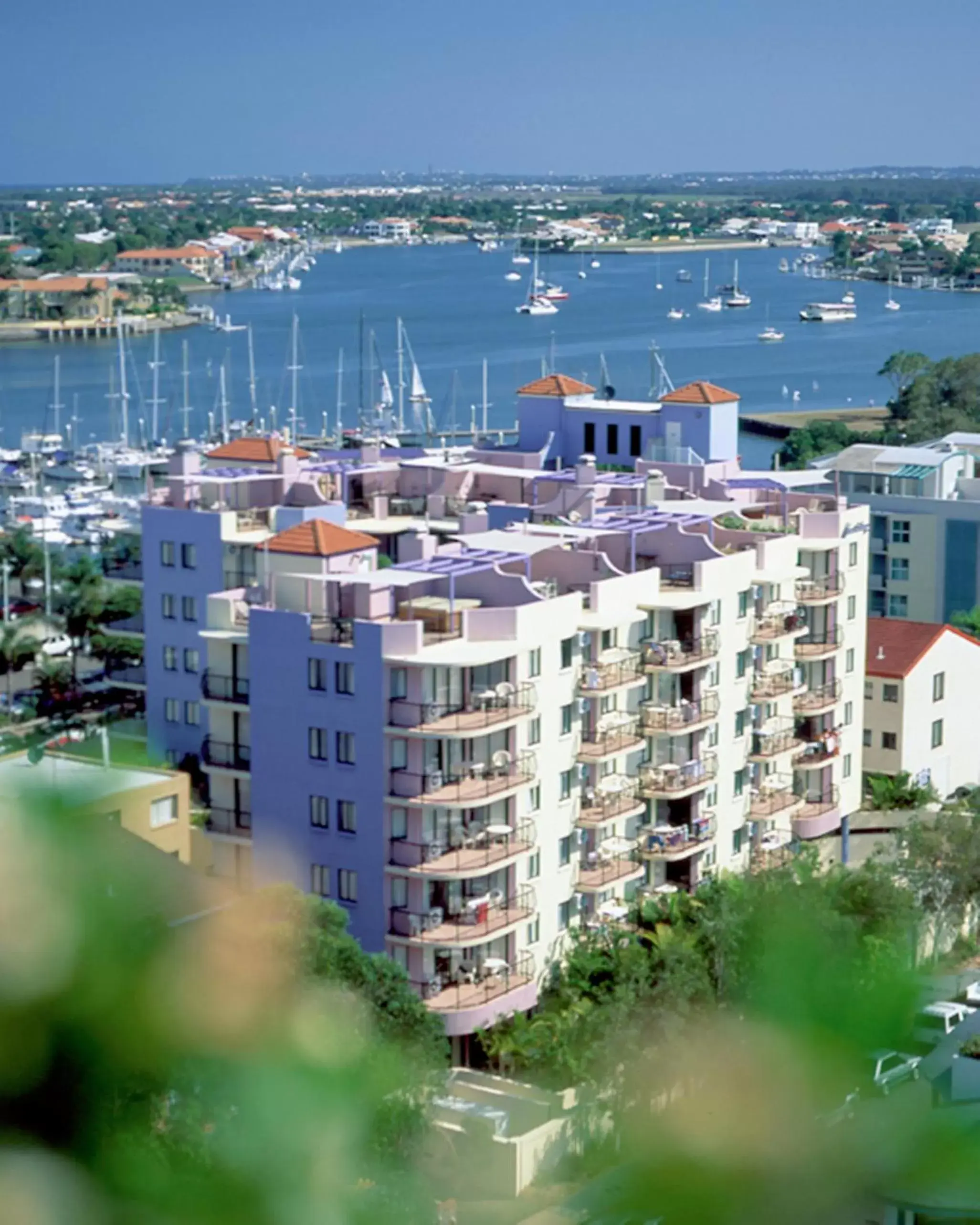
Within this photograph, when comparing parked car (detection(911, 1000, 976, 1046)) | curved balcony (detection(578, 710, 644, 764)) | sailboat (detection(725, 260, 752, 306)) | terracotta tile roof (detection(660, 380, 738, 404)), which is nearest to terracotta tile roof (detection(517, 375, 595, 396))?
terracotta tile roof (detection(660, 380, 738, 404))

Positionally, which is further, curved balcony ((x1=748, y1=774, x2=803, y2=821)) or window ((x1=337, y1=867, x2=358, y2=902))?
curved balcony ((x1=748, y1=774, x2=803, y2=821))

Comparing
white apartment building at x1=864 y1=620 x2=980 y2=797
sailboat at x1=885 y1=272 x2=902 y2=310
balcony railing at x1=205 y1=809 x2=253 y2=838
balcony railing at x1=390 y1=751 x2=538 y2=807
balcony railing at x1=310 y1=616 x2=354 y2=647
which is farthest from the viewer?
sailboat at x1=885 y1=272 x2=902 y2=310

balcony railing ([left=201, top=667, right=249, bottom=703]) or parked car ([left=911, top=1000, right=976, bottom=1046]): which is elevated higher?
parked car ([left=911, top=1000, right=976, bottom=1046])

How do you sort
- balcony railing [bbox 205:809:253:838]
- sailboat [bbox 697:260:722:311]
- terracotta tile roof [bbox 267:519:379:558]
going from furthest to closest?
sailboat [bbox 697:260:722:311], terracotta tile roof [bbox 267:519:379:558], balcony railing [bbox 205:809:253:838]

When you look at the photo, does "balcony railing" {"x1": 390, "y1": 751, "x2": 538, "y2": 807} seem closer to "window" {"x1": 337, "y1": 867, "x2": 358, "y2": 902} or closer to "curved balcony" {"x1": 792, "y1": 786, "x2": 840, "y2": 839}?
"window" {"x1": 337, "y1": 867, "x2": 358, "y2": 902}

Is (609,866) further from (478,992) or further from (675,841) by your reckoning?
(478,992)

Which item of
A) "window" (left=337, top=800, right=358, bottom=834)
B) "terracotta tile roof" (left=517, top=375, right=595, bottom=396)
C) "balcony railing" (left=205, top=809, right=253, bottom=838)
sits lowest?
"balcony railing" (left=205, top=809, right=253, bottom=838)

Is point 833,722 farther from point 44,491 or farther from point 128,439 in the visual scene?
point 128,439

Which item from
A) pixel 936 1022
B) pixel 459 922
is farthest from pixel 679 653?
pixel 936 1022
